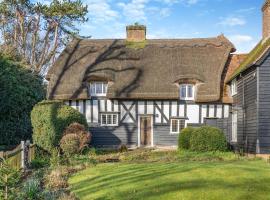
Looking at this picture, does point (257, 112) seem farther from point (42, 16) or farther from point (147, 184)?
point (42, 16)

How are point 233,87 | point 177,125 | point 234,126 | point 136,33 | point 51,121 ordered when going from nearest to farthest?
1. point 51,121
2. point 234,126
3. point 233,87
4. point 177,125
5. point 136,33

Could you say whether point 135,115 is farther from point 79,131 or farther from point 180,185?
point 180,185

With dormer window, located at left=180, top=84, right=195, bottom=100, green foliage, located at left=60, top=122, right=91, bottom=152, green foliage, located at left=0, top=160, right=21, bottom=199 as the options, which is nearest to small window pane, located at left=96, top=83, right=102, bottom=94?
dormer window, located at left=180, top=84, right=195, bottom=100

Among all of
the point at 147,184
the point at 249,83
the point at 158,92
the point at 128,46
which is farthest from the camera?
the point at 128,46

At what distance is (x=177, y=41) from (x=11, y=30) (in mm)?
19552

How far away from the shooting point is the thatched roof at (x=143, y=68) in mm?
32188

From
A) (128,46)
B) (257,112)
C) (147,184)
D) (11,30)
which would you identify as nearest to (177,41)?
(128,46)

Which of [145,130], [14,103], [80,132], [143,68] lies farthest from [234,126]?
[14,103]

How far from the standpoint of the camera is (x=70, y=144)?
77.8 ft

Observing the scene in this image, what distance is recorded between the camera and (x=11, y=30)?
47531 millimetres

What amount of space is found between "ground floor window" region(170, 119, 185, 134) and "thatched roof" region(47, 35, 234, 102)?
1810mm

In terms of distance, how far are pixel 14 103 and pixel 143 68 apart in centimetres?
985

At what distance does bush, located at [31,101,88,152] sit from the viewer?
26094 millimetres

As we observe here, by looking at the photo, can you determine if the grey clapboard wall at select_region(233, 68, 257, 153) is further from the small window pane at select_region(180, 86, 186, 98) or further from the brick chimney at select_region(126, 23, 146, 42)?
the brick chimney at select_region(126, 23, 146, 42)
